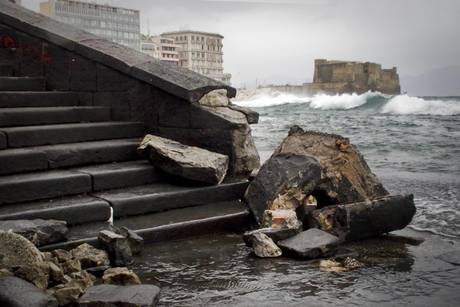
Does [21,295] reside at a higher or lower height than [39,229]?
lower

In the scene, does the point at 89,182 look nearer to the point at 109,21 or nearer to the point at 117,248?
the point at 117,248

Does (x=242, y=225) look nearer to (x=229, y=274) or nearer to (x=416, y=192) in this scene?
(x=229, y=274)

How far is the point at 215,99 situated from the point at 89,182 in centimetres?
194

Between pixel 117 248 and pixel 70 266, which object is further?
pixel 117 248

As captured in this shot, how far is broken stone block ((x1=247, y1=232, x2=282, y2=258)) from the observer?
4098mm

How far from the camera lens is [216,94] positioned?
622cm

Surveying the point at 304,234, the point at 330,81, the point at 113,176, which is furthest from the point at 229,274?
the point at 330,81

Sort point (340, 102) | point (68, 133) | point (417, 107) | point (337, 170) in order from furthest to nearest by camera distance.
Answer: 1. point (340, 102)
2. point (417, 107)
3. point (68, 133)
4. point (337, 170)

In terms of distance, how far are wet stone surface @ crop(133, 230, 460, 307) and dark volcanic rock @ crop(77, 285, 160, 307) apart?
155mm

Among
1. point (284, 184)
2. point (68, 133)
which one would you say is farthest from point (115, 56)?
point (284, 184)

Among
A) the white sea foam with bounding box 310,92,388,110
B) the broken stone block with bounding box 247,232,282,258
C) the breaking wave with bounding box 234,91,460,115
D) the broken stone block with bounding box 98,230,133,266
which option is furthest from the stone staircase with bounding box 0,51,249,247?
the white sea foam with bounding box 310,92,388,110

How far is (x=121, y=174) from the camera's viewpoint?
517cm

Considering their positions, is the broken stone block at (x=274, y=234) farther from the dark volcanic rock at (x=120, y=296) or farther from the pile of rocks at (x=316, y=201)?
the dark volcanic rock at (x=120, y=296)

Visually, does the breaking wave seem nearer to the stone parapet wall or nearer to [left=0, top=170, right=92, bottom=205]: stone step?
the stone parapet wall
